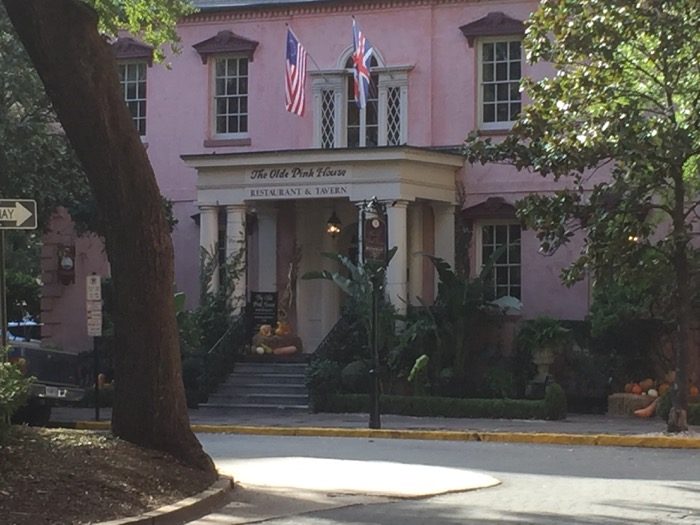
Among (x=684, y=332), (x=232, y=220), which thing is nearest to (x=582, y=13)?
(x=684, y=332)

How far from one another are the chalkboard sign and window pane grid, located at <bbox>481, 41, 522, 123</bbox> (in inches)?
224

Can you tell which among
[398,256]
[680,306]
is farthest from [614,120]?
[398,256]

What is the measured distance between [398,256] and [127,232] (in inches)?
565

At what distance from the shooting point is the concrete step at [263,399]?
2666 centimetres

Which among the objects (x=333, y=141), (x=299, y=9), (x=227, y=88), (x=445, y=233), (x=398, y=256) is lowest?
(x=398, y=256)

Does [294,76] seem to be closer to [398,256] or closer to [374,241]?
[398,256]

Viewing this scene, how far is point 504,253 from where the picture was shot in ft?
93.2

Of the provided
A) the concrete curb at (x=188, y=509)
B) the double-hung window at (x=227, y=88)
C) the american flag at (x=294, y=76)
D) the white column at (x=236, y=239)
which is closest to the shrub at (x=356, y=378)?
the white column at (x=236, y=239)

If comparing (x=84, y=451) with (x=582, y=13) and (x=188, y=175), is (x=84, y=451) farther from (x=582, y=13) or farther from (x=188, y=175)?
(x=188, y=175)

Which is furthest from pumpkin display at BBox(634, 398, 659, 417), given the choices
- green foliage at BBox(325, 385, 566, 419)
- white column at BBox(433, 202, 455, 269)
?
white column at BBox(433, 202, 455, 269)

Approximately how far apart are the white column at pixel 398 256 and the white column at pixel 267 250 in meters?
3.41

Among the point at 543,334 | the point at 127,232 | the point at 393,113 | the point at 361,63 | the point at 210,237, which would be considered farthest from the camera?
the point at 393,113

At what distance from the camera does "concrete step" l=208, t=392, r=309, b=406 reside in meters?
26.7

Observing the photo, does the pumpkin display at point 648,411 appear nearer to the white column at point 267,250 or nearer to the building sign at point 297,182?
the building sign at point 297,182
